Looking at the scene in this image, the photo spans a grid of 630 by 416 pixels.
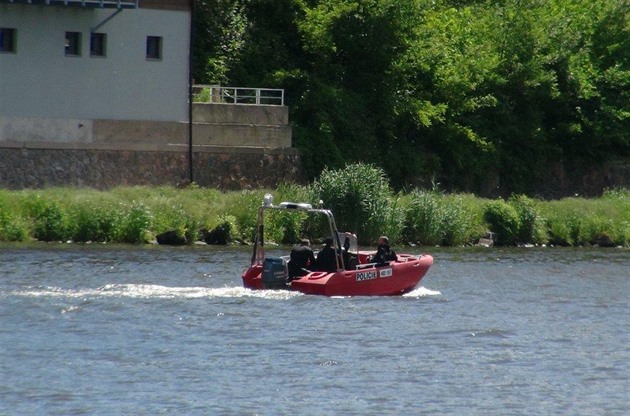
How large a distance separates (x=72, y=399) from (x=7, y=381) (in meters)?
1.59

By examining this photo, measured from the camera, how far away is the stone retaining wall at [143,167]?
50625 millimetres

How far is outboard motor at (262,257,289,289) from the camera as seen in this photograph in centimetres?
3278

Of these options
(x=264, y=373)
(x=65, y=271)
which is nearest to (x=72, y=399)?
(x=264, y=373)

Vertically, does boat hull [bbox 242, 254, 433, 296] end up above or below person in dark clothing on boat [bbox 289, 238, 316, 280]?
below

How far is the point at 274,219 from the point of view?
49.0 metres

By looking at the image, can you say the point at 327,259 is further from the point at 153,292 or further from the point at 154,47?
the point at 154,47

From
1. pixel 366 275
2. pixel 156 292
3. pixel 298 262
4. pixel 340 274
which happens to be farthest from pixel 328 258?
pixel 156 292

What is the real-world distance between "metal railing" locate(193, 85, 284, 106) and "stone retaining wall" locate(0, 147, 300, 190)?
1984 mm

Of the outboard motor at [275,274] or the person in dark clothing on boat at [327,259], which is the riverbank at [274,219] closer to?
the outboard motor at [275,274]

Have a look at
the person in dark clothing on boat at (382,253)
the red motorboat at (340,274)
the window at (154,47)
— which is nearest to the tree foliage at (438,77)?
the window at (154,47)

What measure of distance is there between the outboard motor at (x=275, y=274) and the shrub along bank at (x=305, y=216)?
14.6 metres

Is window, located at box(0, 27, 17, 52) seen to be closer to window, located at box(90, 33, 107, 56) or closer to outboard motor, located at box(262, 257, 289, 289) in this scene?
window, located at box(90, 33, 107, 56)

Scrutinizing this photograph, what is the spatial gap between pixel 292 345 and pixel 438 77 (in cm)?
3489

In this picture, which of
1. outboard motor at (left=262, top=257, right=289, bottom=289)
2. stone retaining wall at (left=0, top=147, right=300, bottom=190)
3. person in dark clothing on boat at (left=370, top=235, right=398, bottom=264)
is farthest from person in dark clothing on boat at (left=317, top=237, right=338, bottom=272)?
stone retaining wall at (left=0, top=147, right=300, bottom=190)
